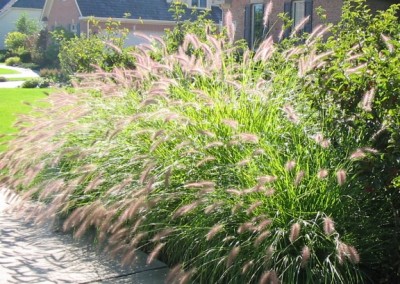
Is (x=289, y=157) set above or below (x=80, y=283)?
above

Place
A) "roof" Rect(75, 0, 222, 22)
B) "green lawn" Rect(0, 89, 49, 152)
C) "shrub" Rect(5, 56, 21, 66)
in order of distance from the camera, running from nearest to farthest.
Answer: "green lawn" Rect(0, 89, 49, 152) < "roof" Rect(75, 0, 222, 22) < "shrub" Rect(5, 56, 21, 66)

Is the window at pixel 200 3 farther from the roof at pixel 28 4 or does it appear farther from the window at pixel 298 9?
the roof at pixel 28 4

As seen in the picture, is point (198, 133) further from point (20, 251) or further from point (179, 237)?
point (20, 251)

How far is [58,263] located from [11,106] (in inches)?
561

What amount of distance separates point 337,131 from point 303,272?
3.72 feet

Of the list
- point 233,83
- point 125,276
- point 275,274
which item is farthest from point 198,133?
point 275,274

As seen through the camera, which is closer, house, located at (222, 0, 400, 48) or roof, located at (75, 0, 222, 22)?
house, located at (222, 0, 400, 48)

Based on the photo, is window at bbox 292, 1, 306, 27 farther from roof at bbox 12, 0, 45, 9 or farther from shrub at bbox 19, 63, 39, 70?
roof at bbox 12, 0, 45, 9

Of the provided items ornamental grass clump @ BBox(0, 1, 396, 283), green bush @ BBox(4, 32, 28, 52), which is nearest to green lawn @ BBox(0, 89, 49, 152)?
ornamental grass clump @ BBox(0, 1, 396, 283)

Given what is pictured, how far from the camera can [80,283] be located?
16.1ft

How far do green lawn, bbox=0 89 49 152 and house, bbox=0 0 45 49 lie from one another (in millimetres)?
39260

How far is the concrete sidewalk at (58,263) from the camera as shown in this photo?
502 cm

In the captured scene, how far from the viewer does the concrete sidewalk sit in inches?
198

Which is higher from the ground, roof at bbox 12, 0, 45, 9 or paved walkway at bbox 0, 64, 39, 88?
roof at bbox 12, 0, 45, 9
